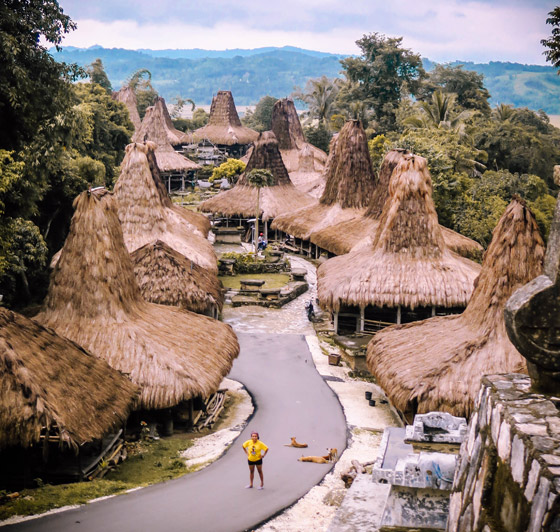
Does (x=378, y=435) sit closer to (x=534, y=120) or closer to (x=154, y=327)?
(x=154, y=327)

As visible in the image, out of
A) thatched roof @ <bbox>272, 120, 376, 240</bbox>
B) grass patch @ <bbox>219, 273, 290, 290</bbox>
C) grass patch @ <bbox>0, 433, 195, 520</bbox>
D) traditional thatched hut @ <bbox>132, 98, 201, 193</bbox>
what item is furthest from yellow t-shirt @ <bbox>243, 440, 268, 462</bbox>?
traditional thatched hut @ <bbox>132, 98, 201, 193</bbox>

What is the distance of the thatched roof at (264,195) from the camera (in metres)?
42.3

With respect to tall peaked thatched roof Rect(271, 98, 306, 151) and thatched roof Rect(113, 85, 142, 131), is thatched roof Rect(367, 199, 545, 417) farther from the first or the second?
thatched roof Rect(113, 85, 142, 131)

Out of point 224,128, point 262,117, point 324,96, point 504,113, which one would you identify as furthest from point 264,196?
point 262,117

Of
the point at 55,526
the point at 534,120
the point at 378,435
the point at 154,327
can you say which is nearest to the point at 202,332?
the point at 154,327

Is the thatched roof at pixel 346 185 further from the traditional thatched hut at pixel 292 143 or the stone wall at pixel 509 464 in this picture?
the stone wall at pixel 509 464

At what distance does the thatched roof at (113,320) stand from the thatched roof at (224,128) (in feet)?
169

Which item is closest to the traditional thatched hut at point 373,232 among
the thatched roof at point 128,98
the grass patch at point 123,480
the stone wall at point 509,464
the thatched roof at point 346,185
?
the thatched roof at point 346,185

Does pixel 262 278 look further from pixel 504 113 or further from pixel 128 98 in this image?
pixel 128 98

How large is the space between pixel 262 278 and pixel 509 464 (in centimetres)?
2935

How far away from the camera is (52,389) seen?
40.9 feet

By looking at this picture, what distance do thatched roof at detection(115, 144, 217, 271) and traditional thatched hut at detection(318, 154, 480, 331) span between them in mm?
6396

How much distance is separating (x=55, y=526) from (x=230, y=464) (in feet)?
11.9

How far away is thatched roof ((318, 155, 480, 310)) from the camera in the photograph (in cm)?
2309
